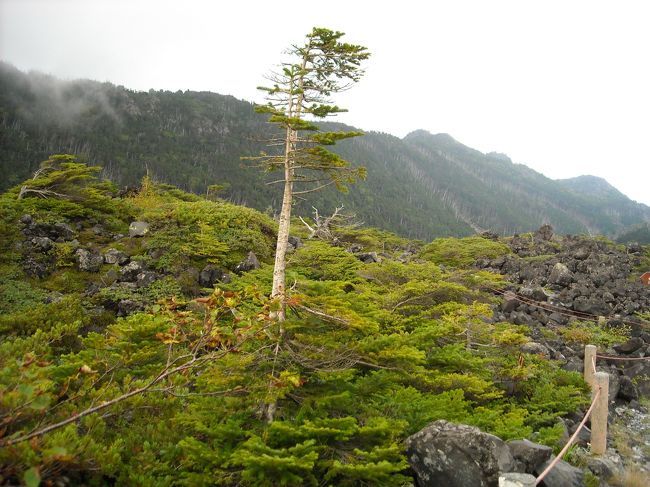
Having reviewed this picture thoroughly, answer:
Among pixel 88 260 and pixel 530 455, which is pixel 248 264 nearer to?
pixel 88 260

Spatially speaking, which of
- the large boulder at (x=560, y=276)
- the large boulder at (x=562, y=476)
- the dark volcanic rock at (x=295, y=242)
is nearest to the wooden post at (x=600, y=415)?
the large boulder at (x=562, y=476)

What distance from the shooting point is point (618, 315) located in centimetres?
1451

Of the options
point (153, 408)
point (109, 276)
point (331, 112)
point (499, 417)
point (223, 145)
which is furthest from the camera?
point (223, 145)

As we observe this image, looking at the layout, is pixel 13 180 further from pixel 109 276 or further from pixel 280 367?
pixel 280 367

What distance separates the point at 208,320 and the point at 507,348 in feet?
24.2

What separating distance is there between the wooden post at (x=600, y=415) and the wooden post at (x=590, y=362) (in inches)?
70.1

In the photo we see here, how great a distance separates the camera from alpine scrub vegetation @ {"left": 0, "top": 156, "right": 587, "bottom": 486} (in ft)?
10.3

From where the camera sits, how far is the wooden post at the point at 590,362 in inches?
280

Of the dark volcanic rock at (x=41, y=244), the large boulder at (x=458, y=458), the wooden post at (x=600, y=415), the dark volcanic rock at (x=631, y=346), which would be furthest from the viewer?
the dark volcanic rock at (x=41, y=244)

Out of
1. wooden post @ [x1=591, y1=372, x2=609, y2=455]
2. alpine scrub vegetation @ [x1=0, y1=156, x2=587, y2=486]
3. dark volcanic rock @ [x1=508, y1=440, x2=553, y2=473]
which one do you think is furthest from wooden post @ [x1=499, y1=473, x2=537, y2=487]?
wooden post @ [x1=591, y1=372, x2=609, y2=455]

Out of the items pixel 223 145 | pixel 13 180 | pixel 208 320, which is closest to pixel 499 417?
pixel 208 320

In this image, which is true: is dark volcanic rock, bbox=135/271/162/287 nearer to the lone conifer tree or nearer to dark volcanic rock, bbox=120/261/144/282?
A: dark volcanic rock, bbox=120/261/144/282

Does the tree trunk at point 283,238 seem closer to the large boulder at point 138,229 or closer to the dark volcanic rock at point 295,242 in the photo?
the large boulder at point 138,229

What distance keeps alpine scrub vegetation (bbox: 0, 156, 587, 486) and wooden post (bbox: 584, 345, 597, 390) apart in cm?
24
